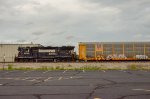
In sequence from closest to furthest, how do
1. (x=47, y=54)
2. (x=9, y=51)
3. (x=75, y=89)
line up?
(x=75, y=89)
(x=47, y=54)
(x=9, y=51)

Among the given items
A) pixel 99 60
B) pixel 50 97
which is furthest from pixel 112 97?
pixel 99 60

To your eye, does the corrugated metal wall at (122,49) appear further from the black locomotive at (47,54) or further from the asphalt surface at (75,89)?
the asphalt surface at (75,89)

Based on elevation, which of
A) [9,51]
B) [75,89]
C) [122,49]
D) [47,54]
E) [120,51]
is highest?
[9,51]

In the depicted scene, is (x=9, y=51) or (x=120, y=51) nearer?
(x=120, y=51)

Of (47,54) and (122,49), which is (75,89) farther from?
(47,54)

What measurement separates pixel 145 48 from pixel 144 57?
51.8 inches

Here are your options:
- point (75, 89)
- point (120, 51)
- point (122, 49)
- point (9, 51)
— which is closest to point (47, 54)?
point (120, 51)

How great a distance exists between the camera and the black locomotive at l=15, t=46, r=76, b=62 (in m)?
48.0

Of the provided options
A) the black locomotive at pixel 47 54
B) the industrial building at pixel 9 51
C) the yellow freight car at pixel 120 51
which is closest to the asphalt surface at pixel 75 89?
the yellow freight car at pixel 120 51

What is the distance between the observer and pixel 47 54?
49031 millimetres

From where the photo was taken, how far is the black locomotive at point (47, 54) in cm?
4799

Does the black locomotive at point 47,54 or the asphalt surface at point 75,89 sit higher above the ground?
the black locomotive at point 47,54

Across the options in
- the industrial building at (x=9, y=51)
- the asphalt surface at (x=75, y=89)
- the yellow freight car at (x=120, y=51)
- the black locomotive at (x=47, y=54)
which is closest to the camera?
the asphalt surface at (x=75, y=89)

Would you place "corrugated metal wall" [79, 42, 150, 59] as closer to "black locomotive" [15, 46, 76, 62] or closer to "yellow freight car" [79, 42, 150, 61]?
"yellow freight car" [79, 42, 150, 61]
